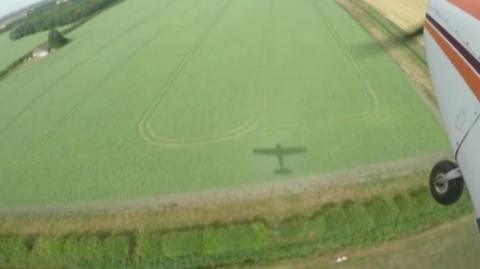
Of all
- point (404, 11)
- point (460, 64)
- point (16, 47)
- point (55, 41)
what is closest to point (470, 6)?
point (460, 64)

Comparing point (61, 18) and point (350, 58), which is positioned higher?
point (350, 58)

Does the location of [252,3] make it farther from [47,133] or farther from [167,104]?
[47,133]

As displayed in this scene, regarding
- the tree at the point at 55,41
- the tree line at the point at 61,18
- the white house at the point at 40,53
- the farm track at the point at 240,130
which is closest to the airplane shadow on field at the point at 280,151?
the farm track at the point at 240,130

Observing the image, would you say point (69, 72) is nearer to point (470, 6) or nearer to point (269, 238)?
point (269, 238)

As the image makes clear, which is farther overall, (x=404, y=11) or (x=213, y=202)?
(x=404, y=11)

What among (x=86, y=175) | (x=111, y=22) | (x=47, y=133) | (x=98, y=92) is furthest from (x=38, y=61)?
(x=86, y=175)

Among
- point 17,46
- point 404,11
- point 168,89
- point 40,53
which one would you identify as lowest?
point 17,46

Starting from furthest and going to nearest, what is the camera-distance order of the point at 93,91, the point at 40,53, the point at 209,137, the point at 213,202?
the point at 40,53 → the point at 93,91 → the point at 209,137 → the point at 213,202

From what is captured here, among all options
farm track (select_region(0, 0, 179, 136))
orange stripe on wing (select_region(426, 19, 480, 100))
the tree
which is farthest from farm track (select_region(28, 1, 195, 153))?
orange stripe on wing (select_region(426, 19, 480, 100))
